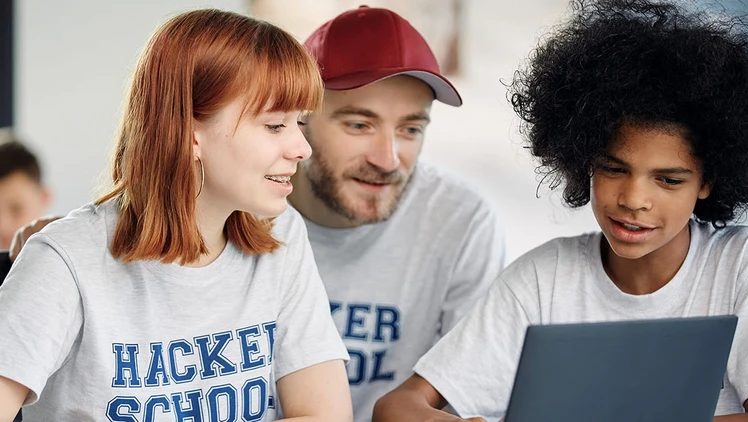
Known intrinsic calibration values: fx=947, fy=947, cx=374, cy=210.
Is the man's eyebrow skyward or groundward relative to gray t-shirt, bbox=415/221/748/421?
skyward

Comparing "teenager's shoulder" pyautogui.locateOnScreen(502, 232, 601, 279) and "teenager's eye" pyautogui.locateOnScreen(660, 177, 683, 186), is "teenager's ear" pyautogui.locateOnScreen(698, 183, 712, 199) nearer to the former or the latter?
"teenager's eye" pyautogui.locateOnScreen(660, 177, 683, 186)

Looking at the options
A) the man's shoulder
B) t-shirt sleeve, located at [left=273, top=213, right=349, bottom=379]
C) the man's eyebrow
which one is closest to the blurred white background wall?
the man's shoulder

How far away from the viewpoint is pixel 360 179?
202cm

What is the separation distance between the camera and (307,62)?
4.80 feet

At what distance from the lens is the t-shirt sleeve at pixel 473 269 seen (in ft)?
6.46

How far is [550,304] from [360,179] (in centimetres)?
56

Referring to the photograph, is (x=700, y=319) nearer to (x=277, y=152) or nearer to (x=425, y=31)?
(x=277, y=152)

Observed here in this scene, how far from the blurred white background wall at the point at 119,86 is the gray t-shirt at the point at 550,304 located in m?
2.17

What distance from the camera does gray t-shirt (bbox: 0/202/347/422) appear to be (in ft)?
4.27

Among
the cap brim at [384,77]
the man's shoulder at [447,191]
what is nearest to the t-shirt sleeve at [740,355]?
the man's shoulder at [447,191]

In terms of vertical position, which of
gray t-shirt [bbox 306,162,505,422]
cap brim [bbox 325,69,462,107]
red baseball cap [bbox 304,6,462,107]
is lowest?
gray t-shirt [bbox 306,162,505,422]

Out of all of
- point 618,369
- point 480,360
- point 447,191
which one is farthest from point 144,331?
point 447,191

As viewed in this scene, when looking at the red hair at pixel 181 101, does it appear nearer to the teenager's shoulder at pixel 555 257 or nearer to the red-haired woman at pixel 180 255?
the red-haired woman at pixel 180 255

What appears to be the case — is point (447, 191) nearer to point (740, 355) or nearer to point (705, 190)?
point (705, 190)
